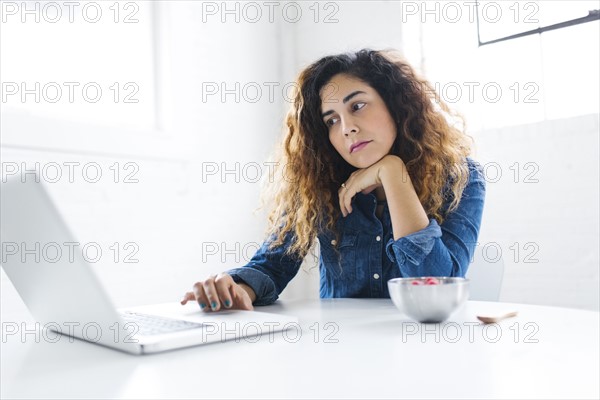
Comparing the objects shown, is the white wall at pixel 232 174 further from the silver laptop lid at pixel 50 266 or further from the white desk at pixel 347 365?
the white desk at pixel 347 365

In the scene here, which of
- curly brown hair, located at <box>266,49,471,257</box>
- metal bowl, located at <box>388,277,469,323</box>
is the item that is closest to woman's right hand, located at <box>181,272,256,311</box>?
metal bowl, located at <box>388,277,469,323</box>

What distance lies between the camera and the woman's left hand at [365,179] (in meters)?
1.36

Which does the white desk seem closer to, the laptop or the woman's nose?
the laptop

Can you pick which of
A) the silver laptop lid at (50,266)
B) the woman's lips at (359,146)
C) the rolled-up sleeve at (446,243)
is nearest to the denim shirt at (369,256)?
the rolled-up sleeve at (446,243)

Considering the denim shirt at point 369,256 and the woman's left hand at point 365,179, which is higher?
the woman's left hand at point 365,179

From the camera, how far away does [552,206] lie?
2.26m

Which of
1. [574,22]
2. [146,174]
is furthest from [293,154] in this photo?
[574,22]

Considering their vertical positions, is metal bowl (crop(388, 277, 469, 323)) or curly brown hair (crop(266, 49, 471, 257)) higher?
curly brown hair (crop(266, 49, 471, 257))

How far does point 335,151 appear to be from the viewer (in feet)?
5.55

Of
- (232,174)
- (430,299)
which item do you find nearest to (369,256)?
(430,299)

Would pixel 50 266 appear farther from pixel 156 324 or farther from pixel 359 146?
pixel 359 146

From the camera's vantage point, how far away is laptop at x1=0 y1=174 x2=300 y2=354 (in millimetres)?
611

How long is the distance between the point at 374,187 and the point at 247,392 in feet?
3.42

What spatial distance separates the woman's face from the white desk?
0.72 m
